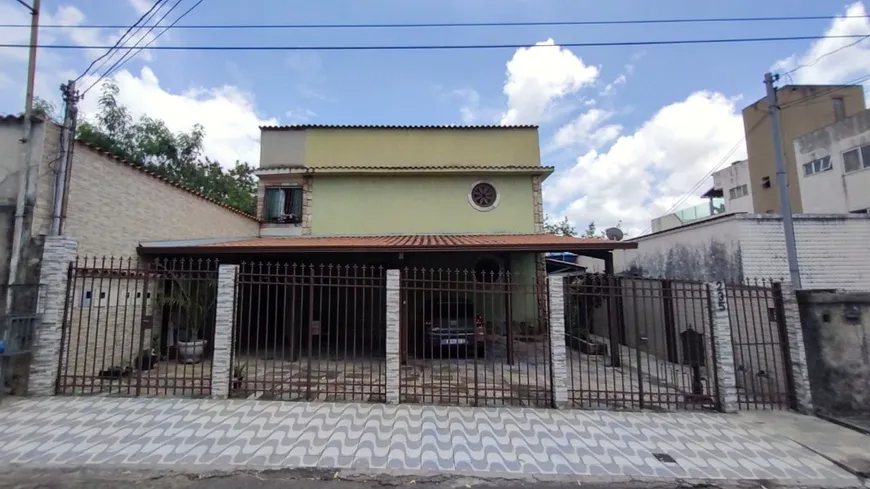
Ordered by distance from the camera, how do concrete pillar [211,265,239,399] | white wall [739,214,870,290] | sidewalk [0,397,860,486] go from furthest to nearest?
white wall [739,214,870,290], concrete pillar [211,265,239,399], sidewalk [0,397,860,486]

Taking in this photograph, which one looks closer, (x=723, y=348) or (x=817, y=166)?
(x=723, y=348)

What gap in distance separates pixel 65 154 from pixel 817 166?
2500 centimetres

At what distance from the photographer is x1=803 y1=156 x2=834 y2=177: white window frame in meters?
16.1

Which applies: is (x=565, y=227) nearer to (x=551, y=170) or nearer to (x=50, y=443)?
(x=551, y=170)

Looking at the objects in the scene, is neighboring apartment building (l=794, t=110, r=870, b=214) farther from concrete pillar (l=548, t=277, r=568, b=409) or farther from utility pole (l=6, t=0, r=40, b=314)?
utility pole (l=6, t=0, r=40, b=314)

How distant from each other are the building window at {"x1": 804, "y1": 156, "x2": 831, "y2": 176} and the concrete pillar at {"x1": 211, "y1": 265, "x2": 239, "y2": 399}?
22401 millimetres

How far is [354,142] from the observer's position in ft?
46.0

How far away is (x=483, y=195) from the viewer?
13.6 m

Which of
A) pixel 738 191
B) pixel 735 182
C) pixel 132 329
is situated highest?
pixel 735 182

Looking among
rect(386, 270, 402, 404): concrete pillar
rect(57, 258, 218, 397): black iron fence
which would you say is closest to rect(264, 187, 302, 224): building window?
rect(57, 258, 218, 397): black iron fence

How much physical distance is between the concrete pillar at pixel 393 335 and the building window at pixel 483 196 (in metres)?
7.80

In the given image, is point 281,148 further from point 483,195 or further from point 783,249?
point 783,249

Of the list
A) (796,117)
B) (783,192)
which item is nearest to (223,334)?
(783,192)

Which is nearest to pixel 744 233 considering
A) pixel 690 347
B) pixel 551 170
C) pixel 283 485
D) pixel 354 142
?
pixel 690 347
